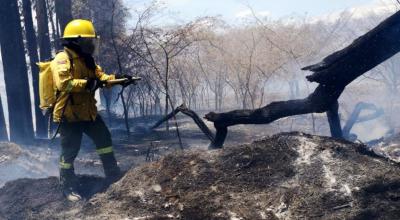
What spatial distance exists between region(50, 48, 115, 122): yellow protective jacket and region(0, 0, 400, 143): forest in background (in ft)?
10.1

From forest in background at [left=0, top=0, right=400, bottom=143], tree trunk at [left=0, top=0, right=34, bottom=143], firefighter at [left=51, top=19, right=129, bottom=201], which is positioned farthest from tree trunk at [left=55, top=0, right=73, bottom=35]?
firefighter at [left=51, top=19, right=129, bottom=201]

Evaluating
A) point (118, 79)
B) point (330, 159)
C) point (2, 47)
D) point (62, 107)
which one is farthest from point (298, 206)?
point (2, 47)

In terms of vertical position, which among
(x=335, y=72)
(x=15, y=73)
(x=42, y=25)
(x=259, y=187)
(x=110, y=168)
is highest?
(x=42, y=25)

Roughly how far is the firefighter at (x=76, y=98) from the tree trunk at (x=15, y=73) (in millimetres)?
7968

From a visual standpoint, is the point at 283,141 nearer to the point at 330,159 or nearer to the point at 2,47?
the point at 330,159

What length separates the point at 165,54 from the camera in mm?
12773

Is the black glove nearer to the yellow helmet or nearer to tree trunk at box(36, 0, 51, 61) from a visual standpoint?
the yellow helmet

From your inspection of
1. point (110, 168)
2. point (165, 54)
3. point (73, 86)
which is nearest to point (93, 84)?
point (73, 86)

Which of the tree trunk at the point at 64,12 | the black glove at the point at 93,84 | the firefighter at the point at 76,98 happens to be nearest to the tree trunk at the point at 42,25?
the tree trunk at the point at 64,12

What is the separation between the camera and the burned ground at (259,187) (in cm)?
421

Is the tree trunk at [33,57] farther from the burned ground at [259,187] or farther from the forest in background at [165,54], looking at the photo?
the burned ground at [259,187]

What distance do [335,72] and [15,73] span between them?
10.3 m

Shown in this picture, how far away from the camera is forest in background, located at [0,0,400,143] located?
42.4ft

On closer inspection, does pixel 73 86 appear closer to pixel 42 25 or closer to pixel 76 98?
pixel 76 98
